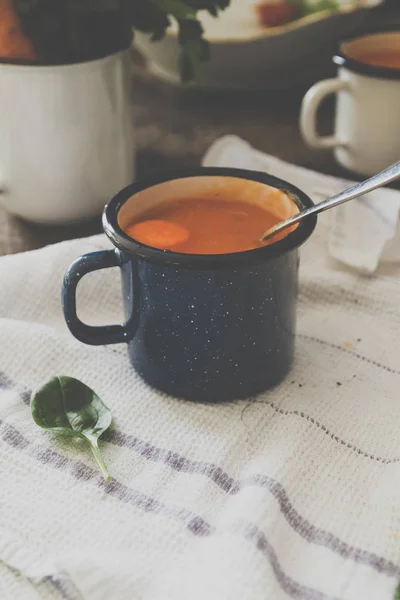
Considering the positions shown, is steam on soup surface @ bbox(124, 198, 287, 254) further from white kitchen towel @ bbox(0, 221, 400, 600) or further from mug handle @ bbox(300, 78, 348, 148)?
mug handle @ bbox(300, 78, 348, 148)

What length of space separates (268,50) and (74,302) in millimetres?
Answer: 538

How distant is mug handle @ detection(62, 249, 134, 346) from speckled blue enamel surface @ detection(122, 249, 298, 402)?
0.01 meters

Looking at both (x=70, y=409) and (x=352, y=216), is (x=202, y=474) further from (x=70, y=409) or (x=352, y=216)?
(x=352, y=216)

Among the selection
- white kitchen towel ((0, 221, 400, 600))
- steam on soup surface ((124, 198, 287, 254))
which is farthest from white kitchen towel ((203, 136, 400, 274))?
steam on soup surface ((124, 198, 287, 254))

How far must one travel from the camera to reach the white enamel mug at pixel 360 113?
889 mm

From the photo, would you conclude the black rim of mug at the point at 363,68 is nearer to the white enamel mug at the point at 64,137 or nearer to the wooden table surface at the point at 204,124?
the wooden table surface at the point at 204,124

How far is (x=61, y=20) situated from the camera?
0.77 meters

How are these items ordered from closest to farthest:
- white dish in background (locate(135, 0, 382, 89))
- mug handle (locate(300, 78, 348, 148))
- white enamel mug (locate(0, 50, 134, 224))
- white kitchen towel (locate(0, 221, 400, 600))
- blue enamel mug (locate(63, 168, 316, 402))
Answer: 1. white kitchen towel (locate(0, 221, 400, 600))
2. blue enamel mug (locate(63, 168, 316, 402))
3. white enamel mug (locate(0, 50, 134, 224))
4. mug handle (locate(300, 78, 348, 148))
5. white dish in background (locate(135, 0, 382, 89))

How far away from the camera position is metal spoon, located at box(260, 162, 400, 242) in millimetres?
563

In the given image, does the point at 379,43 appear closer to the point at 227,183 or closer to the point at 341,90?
the point at 341,90

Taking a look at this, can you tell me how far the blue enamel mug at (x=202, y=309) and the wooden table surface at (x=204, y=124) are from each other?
0.91 feet

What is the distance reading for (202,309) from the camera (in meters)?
0.60

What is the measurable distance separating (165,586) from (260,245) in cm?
26

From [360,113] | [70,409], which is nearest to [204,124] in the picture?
[360,113]
